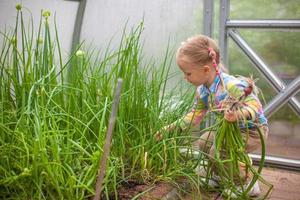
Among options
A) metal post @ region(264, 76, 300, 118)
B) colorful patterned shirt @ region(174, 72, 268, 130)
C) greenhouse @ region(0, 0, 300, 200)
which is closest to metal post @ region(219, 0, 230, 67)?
greenhouse @ region(0, 0, 300, 200)

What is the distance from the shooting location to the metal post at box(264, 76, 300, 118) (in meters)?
2.47

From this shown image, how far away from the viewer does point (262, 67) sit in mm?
2527

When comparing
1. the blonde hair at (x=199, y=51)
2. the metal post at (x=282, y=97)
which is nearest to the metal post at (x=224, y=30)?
the metal post at (x=282, y=97)

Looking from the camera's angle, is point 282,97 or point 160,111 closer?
point 160,111

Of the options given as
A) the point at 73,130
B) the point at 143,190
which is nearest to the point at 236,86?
the point at 143,190

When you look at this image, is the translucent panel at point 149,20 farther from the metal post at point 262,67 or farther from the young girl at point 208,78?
the young girl at point 208,78

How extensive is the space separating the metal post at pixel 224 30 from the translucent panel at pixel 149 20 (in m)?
0.13

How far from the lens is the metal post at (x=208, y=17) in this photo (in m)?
2.58

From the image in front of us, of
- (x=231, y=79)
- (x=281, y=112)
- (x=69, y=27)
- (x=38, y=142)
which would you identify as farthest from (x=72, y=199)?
(x=69, y=27)

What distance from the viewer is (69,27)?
2934mm

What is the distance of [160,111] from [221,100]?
0.24 metres

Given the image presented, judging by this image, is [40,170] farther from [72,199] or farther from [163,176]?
[163,176]

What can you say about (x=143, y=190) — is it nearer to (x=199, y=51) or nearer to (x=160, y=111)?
(x=160, y=111)

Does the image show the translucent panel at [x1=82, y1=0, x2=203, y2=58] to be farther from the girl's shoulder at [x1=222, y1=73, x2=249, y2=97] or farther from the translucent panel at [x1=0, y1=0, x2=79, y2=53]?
the girl's shoulder at [x1=222, y1=73, x2=249, y2=97]
